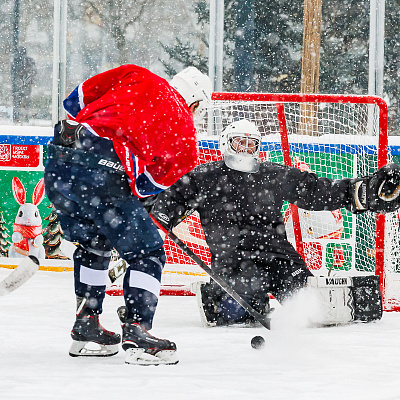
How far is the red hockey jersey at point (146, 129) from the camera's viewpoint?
236cm

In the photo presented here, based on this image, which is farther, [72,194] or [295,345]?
[295,345]

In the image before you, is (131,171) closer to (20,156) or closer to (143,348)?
(143,348)

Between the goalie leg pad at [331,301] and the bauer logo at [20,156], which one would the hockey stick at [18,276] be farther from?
the bauer logo at [20,156]

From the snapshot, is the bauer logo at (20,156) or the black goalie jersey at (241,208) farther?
the bauer logo at (20,156)

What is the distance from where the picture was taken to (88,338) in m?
2.53

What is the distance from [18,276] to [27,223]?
296 centimetres

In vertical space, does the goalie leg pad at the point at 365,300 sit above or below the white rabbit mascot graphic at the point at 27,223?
below

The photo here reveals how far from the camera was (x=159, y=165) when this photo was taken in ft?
7.73

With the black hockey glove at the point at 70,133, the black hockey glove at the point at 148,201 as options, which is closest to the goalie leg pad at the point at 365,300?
the black hockey glove at the point at 148,201

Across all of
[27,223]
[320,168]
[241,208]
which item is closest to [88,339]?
[241,208]

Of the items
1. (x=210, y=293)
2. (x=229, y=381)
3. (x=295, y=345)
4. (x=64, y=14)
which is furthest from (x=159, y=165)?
(x=64, y=14)

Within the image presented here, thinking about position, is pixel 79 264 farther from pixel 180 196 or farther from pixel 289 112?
pixel 289 112

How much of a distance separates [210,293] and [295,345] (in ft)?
2.18

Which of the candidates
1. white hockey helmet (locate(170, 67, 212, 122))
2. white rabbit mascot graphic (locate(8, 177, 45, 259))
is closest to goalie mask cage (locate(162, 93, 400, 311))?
white rabbit mascot graphic (locate(8, 177, 45, 259))
